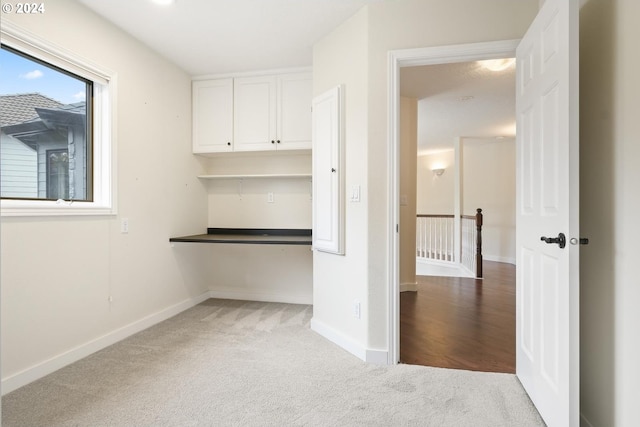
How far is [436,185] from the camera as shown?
859cm

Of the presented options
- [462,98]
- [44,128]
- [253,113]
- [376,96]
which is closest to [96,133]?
[44,128]

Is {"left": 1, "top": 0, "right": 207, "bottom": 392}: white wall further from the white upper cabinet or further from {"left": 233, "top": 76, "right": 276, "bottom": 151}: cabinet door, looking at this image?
{"left": 233, "top": 76, "right": 276, "bottom": 151}: cabinet door

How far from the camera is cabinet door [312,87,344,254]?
2586 mm

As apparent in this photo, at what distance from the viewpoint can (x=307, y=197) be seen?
145 inches

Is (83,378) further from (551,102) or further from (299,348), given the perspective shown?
(551,102)

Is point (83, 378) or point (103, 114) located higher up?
point (103, 114)

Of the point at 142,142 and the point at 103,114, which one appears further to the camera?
the point at 142,142

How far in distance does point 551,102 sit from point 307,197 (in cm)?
243

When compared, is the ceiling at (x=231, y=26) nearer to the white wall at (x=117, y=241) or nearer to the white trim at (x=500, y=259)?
the white wall at (x=117, y=241)

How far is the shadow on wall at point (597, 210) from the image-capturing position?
4.81 feet

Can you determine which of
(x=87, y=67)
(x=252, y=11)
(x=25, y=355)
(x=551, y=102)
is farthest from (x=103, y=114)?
(x=551, y=102)

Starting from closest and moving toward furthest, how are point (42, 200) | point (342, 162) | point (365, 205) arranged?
point (42, 200) → point (365, 205) → point (342, 162)

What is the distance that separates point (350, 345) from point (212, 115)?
8.77ft
